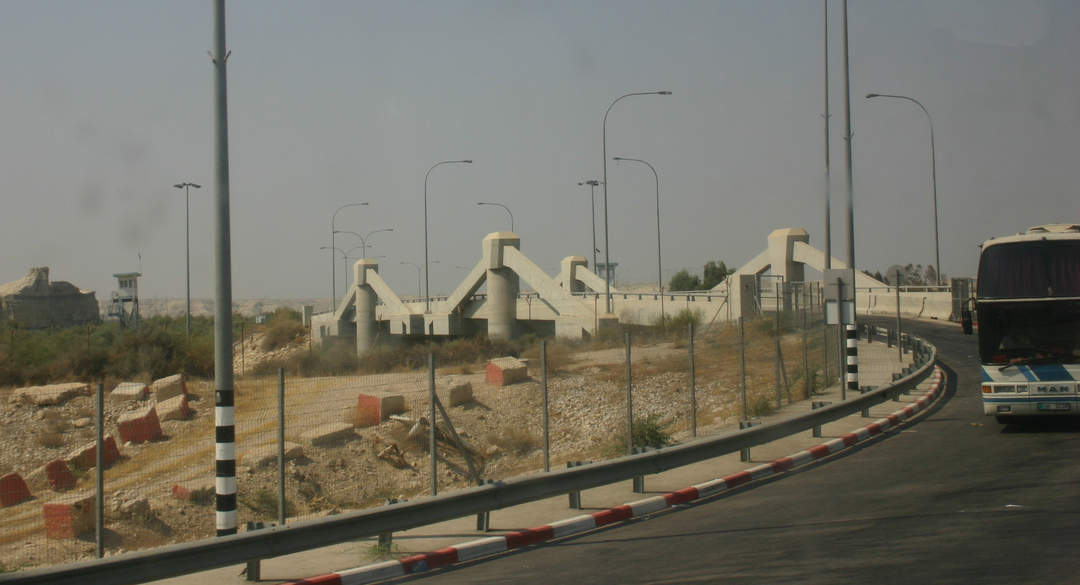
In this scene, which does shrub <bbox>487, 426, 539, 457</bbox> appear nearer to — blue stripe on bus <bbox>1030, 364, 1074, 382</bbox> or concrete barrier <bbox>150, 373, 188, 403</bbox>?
blue stripe on bus <bbox>1030, 364, 1074, 382</bbox>

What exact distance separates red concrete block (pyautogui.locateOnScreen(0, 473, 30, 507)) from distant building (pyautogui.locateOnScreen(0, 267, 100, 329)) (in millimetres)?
94699

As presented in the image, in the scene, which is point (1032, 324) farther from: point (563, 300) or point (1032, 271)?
point (563, 300)

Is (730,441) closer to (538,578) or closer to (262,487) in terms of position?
(538,578)

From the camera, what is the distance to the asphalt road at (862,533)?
7.86 meters

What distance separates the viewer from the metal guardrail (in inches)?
273

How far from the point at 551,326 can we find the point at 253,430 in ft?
166

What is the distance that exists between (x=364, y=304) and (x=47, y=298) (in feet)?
167

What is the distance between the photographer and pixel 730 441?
13.2 metres

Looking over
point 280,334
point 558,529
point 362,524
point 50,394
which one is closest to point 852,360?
point 558,529

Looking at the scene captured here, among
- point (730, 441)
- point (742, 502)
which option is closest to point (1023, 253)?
point (730, 441)

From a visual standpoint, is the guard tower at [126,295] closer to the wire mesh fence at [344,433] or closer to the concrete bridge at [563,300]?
the concrete bridge at [563,300]

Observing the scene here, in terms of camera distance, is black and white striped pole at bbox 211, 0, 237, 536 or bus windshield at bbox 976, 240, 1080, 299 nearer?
black and white striped pole at bbox 211, 0, 237, 536

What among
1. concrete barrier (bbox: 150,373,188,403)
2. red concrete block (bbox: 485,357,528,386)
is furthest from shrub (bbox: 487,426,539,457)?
concrete barrier (bbox: 150,373,188,403)

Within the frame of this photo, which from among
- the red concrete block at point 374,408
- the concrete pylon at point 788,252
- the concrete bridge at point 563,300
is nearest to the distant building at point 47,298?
the concrete bridge at point 563,300
